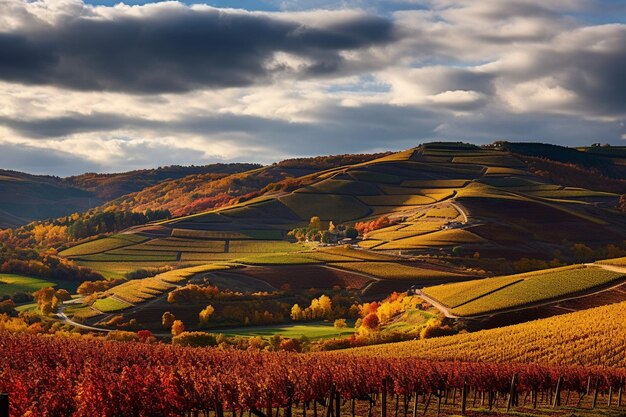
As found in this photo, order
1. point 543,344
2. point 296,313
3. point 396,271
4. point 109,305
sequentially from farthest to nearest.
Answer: point 396,271 < point 296,313 < point 109,305 < point 543,344

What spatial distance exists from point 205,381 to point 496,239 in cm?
17422

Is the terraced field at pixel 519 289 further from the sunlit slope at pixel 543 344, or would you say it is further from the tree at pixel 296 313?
the tree at pixel 296 313

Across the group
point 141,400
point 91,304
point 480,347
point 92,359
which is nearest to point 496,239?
point 91,304

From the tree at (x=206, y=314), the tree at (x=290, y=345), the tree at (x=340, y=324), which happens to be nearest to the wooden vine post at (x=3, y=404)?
the tree at (x=290, y=345)

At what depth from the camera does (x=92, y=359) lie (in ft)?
152

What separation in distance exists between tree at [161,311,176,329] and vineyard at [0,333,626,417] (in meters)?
74.6

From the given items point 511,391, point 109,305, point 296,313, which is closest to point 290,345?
point 296,313

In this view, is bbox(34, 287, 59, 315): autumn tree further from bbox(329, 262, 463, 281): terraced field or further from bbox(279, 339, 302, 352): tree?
bbox(329, 262, 463, 281): terraced field

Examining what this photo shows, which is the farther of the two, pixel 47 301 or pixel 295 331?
pixel 47 301

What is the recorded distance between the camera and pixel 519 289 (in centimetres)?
11981

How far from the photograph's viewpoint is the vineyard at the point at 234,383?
29.9 metres

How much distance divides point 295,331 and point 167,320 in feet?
79.5

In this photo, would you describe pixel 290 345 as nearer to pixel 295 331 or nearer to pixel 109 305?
pixel 295 331

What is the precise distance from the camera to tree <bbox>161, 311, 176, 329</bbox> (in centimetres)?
13160
